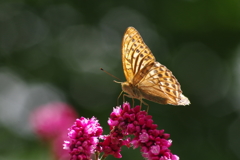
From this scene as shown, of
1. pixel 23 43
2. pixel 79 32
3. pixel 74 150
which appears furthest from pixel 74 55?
pixel 74 150

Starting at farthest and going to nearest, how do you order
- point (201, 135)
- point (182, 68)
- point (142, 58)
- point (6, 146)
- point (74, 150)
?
point (182, 68), point (201, 135), point (6, 146), point (142, 58), point (74, 150)

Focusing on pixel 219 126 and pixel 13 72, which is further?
pixel 13 72

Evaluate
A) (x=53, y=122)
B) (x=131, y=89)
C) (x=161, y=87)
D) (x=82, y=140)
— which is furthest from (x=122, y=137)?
(x=53, y=122)

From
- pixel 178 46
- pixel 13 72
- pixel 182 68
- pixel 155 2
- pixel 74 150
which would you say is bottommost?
pixel 74 150

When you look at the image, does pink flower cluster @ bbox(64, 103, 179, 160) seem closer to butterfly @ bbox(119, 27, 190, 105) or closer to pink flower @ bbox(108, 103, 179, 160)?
pink flower @ bbox(108, 103, 179, 160)

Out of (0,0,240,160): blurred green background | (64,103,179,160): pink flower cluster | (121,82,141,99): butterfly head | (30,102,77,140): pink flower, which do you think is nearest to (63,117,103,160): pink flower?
(64,103,179,160): pink flower cluster

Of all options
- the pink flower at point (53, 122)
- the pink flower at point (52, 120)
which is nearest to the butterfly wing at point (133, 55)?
the pink flower at point (53, 122)

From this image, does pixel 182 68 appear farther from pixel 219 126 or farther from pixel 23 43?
pixel 23 43
